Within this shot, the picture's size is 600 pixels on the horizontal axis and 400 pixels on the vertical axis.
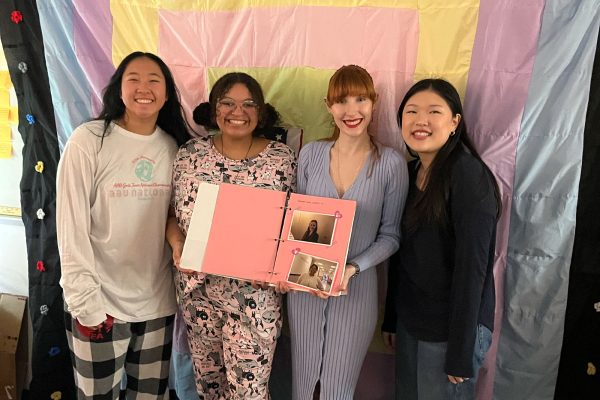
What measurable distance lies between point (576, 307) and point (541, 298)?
0.11m

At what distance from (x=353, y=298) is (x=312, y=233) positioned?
0.26m

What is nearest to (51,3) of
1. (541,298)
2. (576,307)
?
(541,298)

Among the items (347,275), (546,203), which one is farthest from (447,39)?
(347,275)

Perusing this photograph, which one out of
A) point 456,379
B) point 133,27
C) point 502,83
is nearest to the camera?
point 456,379

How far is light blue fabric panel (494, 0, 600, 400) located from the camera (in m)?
1.39

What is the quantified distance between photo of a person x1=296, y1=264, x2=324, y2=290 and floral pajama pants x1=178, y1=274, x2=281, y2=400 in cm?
18

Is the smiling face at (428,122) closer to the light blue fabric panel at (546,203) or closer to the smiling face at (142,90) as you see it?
the light blue fabric panel at (546,203)

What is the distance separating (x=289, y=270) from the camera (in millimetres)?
1338

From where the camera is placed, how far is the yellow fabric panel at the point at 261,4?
60.1 inches

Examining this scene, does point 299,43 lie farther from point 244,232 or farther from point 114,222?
point 114,222

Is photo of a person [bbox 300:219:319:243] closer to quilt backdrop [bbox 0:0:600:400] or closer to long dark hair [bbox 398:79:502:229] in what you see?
long dark hair [bbox 398:79:502:229]

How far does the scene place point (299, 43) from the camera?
163cm

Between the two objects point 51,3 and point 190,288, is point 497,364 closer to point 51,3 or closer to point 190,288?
point 190,288

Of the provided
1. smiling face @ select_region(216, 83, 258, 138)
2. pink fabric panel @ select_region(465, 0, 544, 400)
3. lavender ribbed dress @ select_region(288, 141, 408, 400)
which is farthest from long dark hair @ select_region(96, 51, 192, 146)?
pink fabric panel @ select_region(465, 0, 544, 400)
